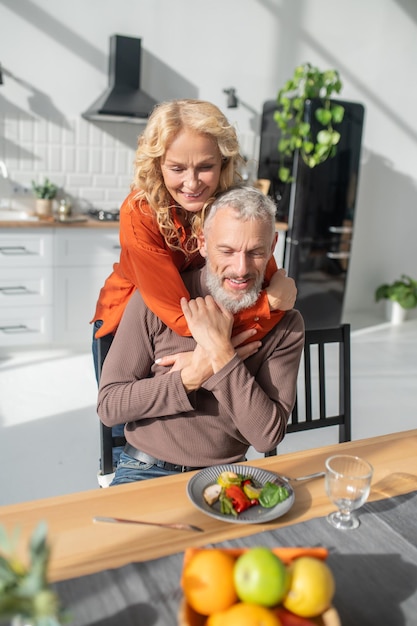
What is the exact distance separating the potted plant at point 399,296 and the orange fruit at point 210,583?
16.2 ft

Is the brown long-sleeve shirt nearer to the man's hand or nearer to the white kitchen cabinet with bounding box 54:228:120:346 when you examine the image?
the man's hand

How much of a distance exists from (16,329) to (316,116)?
2.60 metres

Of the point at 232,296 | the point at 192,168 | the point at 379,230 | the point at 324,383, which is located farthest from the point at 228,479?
the point at 379,230

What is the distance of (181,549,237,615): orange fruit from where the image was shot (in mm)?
803

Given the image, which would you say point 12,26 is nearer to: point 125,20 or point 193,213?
point 125,20

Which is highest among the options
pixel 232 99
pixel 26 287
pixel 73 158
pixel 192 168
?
pixel 232 99

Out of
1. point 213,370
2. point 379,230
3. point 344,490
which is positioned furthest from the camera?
point 379,230

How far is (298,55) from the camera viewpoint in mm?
5055

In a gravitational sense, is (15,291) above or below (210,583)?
below

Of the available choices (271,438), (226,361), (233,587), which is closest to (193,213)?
(226,361)

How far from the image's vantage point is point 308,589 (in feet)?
2.62

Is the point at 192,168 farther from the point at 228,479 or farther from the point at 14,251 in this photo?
the point at 14,251

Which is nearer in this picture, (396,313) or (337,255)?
(337,255)

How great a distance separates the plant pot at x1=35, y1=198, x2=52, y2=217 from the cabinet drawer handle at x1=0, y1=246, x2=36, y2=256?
1.28 ft
